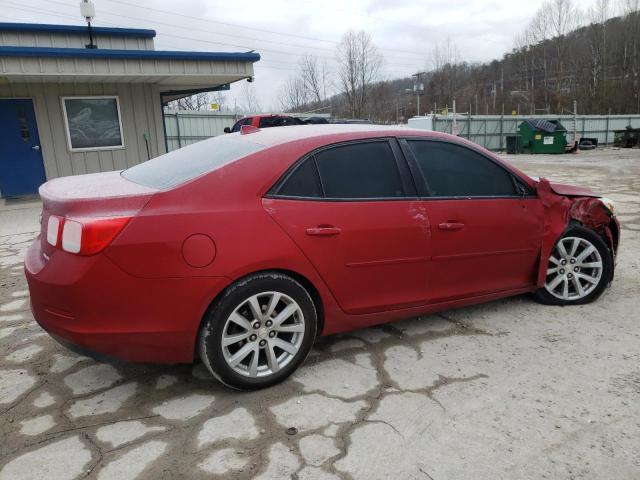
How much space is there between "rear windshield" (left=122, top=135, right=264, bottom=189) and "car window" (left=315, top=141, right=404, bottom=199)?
422 mm

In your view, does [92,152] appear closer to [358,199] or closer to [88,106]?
[88,106]

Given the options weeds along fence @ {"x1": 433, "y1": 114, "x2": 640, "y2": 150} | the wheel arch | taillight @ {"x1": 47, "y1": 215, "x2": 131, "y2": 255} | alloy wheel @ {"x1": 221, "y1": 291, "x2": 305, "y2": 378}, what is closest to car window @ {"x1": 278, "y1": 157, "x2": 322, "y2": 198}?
the wheel arch

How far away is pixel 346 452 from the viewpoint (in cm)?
217

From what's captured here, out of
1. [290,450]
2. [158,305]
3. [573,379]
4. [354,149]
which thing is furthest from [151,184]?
[573,379]

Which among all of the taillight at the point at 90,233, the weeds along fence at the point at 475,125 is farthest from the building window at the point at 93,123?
the taillight at the point at 90,233

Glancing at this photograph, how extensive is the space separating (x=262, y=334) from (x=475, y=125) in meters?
26.3

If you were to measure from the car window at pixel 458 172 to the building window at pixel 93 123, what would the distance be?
959cm

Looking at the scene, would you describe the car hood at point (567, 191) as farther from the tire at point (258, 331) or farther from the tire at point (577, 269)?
the tire at point (258, 331)

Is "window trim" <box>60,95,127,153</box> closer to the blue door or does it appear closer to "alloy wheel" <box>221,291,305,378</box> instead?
the blue door

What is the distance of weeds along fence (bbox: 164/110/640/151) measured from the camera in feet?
67.7

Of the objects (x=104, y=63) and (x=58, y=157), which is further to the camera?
(x=58, y=157)

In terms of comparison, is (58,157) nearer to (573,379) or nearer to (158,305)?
(158,305)

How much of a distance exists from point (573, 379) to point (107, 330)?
2.55 metres

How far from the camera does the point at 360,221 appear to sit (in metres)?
2.87
